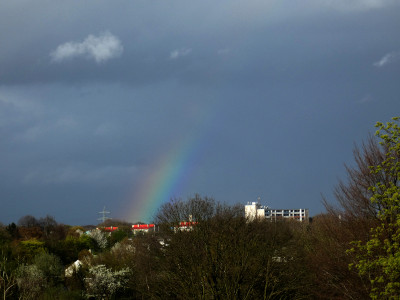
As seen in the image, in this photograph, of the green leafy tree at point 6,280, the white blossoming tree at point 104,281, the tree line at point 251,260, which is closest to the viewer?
the tree line at point 251,260

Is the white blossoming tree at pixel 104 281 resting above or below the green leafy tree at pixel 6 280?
below

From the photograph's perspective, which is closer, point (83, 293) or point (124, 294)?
point (83, 293)

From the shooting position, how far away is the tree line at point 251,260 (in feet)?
69.4

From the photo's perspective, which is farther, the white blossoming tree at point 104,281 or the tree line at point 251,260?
the white blossoming tree at point 104,281

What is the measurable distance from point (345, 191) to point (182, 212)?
28.5 m

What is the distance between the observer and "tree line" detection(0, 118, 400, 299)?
2116cm

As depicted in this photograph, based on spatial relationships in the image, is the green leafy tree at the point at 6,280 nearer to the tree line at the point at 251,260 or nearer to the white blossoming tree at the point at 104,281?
the tree line at the point at 251,260

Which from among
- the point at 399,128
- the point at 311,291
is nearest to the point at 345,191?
the point at 311,291

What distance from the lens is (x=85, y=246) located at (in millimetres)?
99750

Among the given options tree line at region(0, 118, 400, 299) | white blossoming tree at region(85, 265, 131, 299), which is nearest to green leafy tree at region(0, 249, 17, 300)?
tree line at region(0, 118, 400, 299)

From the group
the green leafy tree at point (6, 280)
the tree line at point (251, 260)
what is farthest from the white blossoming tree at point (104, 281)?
the green leafy tree at point (6, 280)

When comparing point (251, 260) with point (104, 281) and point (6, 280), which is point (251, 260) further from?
point (104, 281)

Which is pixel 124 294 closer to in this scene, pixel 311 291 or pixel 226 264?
pixel 311 291

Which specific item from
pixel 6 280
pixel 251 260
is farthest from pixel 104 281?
pixel 251 260
